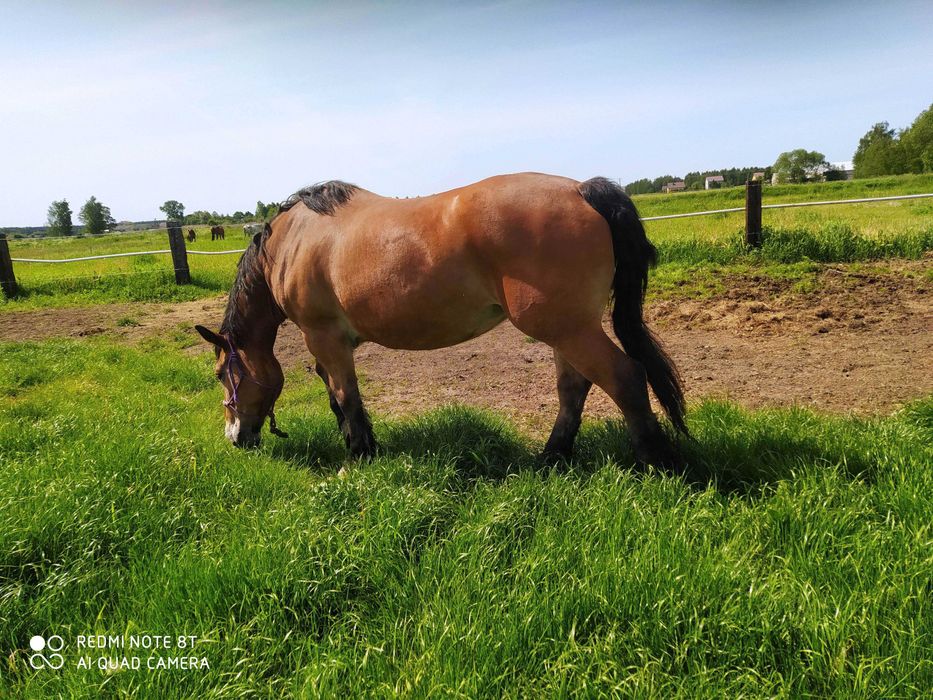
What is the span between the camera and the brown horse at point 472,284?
300 centimetres

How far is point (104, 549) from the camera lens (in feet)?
8.50

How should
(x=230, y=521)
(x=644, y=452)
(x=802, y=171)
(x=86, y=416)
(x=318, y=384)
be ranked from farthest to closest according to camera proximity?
(x=802, y=171) → (x=318, y=384) → (x=86, y=416) → (x=644, y=452) → (x=230, y=521)

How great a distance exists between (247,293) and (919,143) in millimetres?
78084

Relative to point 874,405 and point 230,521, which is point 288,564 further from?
point 874,405

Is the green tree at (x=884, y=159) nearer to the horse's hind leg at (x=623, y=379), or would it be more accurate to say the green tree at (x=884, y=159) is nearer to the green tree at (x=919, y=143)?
the green tree at (x=919, y=143)

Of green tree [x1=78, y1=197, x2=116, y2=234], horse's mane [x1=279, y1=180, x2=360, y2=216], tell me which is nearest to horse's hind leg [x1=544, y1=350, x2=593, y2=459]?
horse's mane [x1=279, y1=180, x2=360, y2=216]

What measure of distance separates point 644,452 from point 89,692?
2.66 metres

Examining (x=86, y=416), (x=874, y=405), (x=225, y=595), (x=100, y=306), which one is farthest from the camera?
(x=100, y=306)

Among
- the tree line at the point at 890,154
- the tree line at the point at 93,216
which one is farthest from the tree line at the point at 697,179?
the tree line at the point at 93,216

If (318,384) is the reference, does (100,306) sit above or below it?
above

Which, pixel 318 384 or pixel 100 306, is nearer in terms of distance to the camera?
pixel 318 384

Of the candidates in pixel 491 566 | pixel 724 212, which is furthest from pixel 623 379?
pixel 724 212

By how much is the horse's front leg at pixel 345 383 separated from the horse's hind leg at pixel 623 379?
1.61 metres

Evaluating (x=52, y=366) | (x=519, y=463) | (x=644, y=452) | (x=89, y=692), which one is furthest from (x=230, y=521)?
(x=52, y=366)
